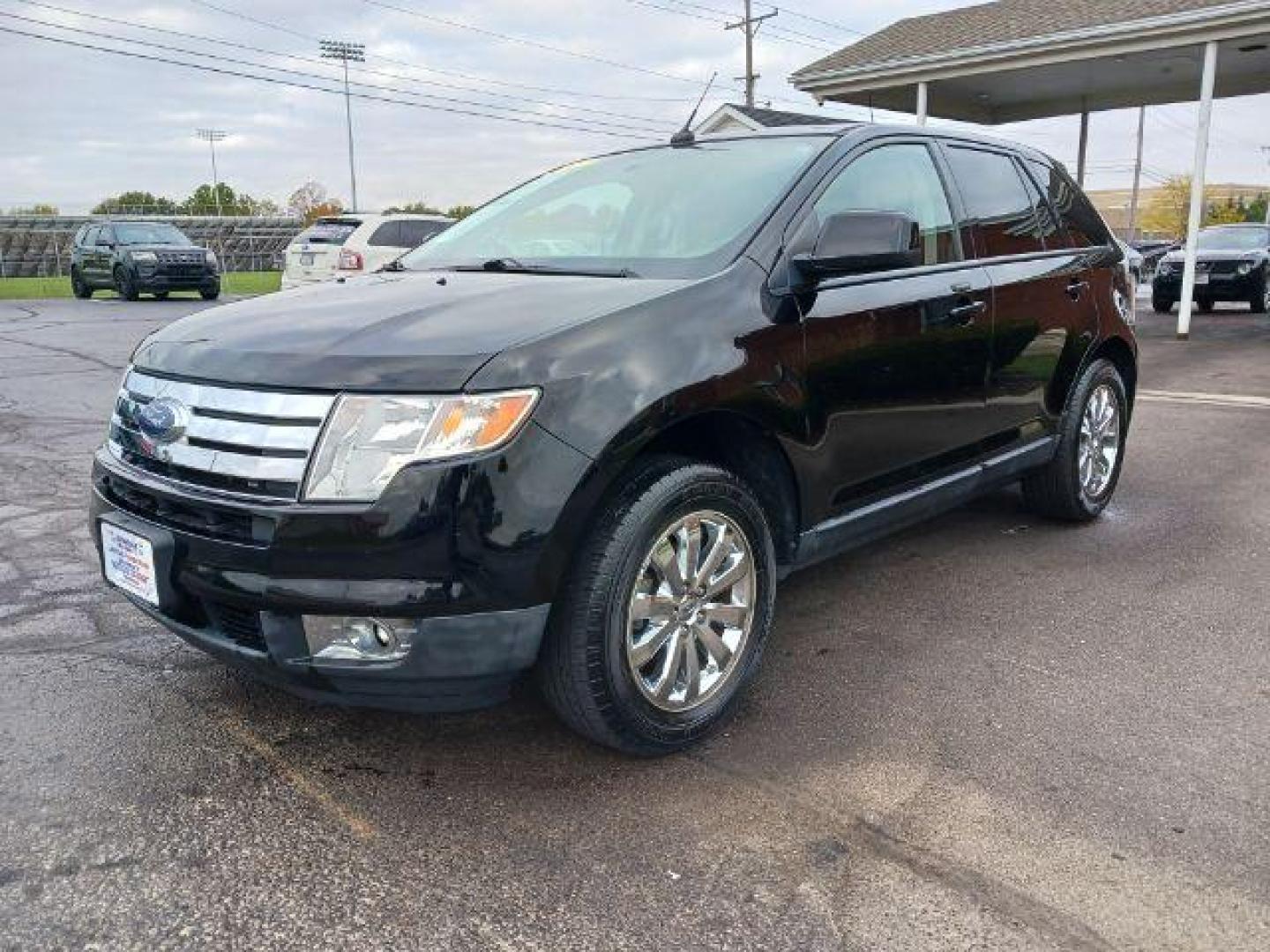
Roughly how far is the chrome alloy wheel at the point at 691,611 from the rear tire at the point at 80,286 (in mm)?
24623

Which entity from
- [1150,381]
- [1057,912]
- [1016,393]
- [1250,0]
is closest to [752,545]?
[1057,912]

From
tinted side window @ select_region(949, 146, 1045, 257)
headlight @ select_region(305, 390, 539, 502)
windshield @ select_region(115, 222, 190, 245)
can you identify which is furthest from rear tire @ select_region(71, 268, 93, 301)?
headlight @ select_region(305, 390, 539, 502)

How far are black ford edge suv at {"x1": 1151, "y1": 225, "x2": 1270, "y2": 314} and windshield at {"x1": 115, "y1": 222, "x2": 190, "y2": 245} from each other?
19659 millimetres

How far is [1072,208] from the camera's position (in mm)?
5043

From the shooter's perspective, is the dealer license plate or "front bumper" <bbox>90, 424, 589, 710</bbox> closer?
"front bumper" <bbox>90, 424, 589, 710</bbox>

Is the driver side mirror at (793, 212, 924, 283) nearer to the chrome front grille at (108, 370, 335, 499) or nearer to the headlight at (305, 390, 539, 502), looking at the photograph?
the headlight at (305, 390, 539, 502)

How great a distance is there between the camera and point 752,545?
3047 mm

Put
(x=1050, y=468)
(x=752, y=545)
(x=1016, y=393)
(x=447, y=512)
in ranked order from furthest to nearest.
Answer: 1. (x=1050, y=468)
2. (x=1016, y=393)
3. (x=752, y=545)
4. (x=447, y=512)

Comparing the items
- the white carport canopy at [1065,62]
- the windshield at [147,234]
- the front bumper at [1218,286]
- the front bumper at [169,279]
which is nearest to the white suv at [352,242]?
the front bumper at [169,279]

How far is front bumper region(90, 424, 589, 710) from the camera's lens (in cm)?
239

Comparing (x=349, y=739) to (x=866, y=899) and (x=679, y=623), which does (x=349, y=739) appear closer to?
(x=679, y=623)

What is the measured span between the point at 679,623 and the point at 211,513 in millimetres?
1214

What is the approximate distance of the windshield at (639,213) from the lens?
3.31 meters

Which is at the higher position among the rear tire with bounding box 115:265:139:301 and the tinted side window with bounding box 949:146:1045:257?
the tinted side window with bounding box 949:146:1045:257
